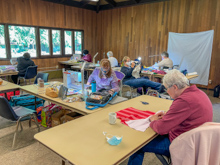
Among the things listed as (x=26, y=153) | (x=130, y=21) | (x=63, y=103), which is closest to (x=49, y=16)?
(x=130, y=21)

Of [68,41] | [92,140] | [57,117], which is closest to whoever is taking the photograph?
[92,140]

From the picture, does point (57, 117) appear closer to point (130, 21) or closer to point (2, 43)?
point (2, 43)

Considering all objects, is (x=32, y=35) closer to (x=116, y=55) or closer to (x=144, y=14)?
(x=116, y=55)

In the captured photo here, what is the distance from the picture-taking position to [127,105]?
2121 millimetres

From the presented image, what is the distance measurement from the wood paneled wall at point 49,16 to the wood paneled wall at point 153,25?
545 mm

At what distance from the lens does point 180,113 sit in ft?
4.47

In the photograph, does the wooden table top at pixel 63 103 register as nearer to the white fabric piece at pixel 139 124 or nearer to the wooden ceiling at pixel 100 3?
the white fabric piece at pixel 139 124

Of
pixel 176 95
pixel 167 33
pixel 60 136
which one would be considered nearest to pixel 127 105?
pixel 176 95

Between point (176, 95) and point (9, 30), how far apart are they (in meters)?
6.45

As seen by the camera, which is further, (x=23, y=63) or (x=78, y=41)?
(x=78, y=41)

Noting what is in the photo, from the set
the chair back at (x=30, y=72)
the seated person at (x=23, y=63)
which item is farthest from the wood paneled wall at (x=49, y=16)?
the chair back at (x=30, y=72)

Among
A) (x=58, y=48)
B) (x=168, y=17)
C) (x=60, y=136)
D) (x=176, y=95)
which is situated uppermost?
(x=168, y=17)

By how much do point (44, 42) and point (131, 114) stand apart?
6.33 metres

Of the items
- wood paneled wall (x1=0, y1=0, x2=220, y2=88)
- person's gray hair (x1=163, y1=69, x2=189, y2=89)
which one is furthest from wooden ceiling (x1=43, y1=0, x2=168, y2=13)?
person's gray hair (x1=163, y1=69, x2=189, y2=89)
